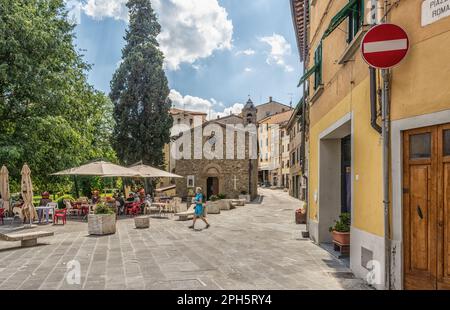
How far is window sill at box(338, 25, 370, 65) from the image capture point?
20.0 feet

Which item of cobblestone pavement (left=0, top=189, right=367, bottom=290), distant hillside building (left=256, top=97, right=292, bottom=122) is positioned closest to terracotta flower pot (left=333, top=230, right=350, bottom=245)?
cobblestone pavement (left=0, top=189, right=367, bottom=290)

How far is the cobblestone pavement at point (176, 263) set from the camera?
5.98 metres

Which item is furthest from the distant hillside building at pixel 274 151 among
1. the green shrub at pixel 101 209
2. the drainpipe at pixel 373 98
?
the drainpipe at pixel 373 98

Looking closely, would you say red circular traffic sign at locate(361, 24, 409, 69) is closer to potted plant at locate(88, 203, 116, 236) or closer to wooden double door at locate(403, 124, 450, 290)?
wooden double door at locate(403, 124, 450, 290)

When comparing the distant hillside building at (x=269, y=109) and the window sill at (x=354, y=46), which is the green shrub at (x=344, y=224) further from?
the distant hillside building at (x=269, y=109)

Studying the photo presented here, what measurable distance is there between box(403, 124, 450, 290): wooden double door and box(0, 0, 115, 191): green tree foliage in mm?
14902

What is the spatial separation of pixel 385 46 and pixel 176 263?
5278 millimetres

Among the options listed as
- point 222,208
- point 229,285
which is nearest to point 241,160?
point 222,208

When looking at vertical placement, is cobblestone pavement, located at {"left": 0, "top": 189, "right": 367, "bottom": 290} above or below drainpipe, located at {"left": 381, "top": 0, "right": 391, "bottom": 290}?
below

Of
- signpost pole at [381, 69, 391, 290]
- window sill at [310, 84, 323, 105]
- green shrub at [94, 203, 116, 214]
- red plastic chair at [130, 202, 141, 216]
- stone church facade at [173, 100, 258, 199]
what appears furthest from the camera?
stone church facade at [173, 100, 258, 199]
